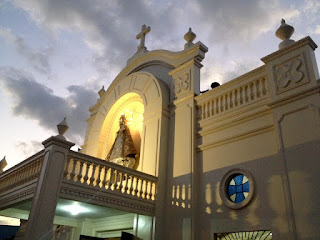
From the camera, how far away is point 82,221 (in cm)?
898

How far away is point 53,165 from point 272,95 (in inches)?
176

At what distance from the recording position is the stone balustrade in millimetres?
6730

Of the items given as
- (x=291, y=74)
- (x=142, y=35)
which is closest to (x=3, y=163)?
(x=142, y=35)

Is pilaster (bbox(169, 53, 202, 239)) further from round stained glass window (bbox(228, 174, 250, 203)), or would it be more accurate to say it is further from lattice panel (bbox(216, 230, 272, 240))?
round stained glass window (bbox(228, 174, 250, 203))

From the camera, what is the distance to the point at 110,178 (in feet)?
22.5

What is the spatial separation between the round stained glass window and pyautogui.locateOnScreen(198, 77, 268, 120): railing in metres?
1.60

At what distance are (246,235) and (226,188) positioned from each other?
103 centimetres

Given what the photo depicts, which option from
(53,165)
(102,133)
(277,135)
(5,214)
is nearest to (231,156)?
(277,135)

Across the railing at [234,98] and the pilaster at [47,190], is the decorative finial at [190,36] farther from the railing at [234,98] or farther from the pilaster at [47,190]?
the pilaster at [47,190]

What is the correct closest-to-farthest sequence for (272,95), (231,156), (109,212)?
(272,95) → (231,156) → (109,212)

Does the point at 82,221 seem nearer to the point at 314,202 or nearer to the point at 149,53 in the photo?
the point at 149,53

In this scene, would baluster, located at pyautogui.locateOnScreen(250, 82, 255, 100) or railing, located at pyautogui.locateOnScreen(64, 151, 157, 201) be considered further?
baluster, located at pyautogui.locateOnScreen(250, 82, 255, 100)

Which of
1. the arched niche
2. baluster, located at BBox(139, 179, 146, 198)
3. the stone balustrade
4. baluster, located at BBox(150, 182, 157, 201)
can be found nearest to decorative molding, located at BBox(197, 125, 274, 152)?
the stone balustrade

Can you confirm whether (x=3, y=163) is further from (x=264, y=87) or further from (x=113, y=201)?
(x=264, y=87)
